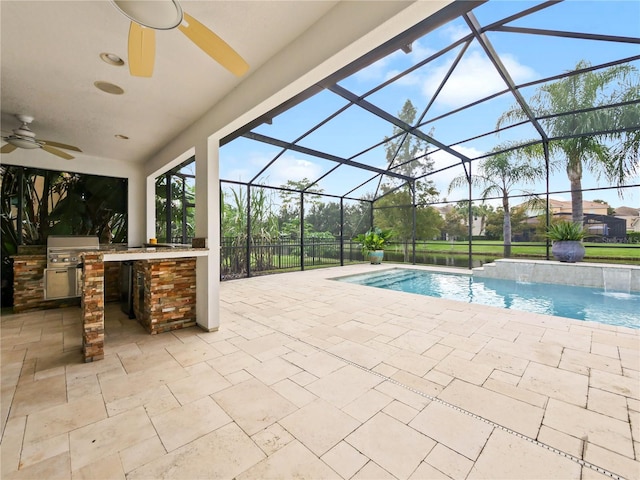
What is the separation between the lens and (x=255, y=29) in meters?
2.07

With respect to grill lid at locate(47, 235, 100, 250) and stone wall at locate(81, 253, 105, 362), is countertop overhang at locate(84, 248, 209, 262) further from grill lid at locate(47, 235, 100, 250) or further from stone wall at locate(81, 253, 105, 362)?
grill lid at locate(47, 235, 100, 250)

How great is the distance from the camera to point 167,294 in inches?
132

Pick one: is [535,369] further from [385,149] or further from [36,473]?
[385,149]

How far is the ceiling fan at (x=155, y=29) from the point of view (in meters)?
1.31

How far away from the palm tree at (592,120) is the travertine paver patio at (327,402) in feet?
15.5

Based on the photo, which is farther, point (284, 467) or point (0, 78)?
point (0, 78)

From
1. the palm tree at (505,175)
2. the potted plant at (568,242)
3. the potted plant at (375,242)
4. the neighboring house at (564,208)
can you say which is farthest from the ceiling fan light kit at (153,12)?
the neighboring house at (564,208)

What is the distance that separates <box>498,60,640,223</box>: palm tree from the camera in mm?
5273

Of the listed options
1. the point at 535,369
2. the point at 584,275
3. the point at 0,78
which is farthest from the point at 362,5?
the point at 584,275

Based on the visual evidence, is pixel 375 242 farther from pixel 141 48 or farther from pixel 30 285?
pixel 141 48

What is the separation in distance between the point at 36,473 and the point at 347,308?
3447 millimetres

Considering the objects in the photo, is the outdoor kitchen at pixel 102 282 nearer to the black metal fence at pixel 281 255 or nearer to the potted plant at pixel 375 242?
the black metal fence at pixel 281 255

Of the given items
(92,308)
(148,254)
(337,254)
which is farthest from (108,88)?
(337,254)

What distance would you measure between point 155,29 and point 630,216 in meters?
9.52
